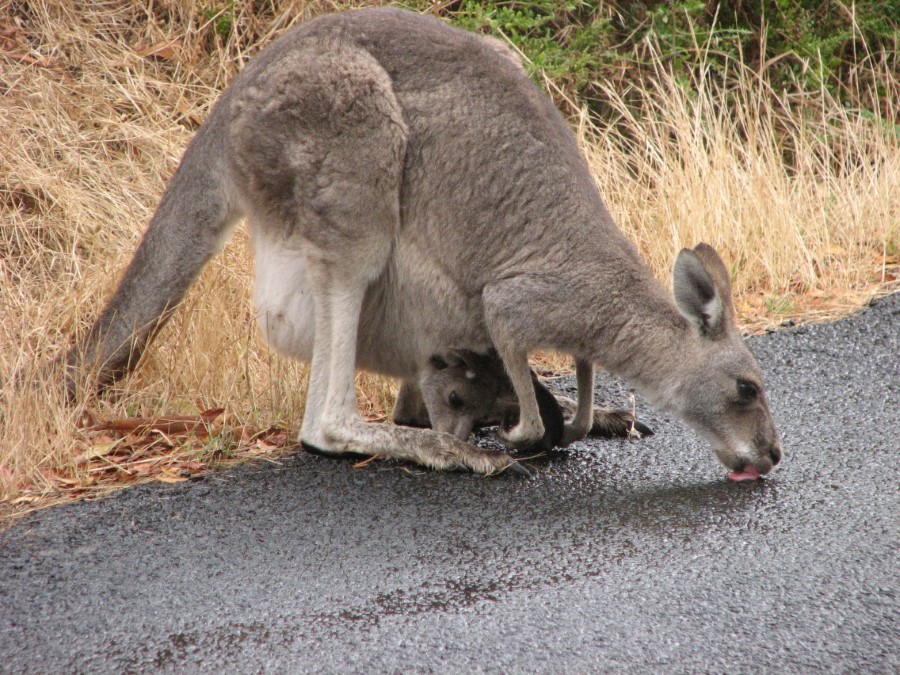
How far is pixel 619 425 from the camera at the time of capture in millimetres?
4777

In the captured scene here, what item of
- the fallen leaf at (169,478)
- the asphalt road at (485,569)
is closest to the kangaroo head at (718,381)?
the asphalt road at (485,569)

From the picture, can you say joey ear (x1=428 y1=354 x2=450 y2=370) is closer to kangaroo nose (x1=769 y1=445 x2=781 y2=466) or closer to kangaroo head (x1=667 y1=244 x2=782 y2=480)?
kangaroo head (x1=667 y1=244 x2=782 y2=480)

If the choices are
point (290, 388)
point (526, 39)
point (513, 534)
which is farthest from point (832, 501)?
point (526, 39)

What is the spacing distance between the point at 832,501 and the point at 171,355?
2.98 meters

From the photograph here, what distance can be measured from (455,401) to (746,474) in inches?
49.2

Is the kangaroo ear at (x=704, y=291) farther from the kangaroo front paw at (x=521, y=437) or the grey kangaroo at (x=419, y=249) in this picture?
the kangaroo front paw at (x=521, y=437)

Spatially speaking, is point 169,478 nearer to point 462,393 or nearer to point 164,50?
point 462,393

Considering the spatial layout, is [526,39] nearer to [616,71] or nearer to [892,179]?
[616,71]

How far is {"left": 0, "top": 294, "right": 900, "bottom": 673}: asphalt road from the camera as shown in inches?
110

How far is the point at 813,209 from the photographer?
7430mm

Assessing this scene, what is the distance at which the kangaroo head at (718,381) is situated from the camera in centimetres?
407

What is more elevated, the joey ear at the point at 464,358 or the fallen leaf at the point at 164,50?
the fallen leaf at the point at 164,50

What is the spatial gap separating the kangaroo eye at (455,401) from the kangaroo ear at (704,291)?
1021 mm

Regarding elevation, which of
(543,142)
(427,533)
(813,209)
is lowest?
(427,533)
